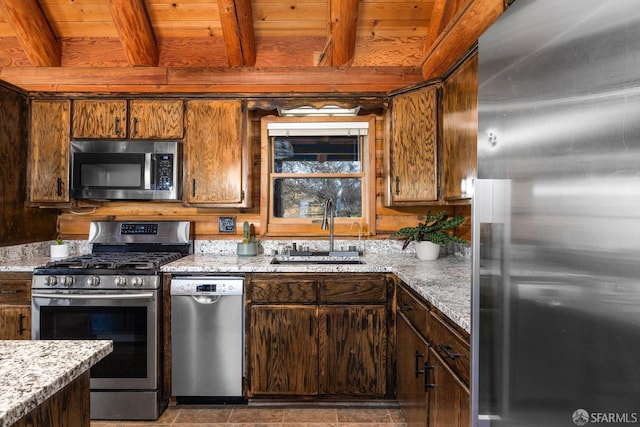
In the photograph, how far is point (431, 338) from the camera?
1.74 metres

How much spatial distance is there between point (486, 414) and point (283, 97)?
2631mm

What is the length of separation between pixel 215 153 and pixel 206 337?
1.32 meters

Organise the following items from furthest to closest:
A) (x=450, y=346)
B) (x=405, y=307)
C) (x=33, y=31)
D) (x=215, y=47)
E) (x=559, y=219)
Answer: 1. (x=215, y=47)
2. (x=33, y=31)
3. (x=405, y=307)
4. (x=450, y=346)
5. (x=559, y=219)

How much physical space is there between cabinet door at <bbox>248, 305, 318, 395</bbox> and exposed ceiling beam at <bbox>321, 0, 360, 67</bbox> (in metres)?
1.98

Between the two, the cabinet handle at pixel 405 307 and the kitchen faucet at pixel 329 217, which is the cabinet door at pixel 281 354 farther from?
the kitchen faucet at pixel 329 217

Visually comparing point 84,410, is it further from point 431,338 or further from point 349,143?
point 349,143

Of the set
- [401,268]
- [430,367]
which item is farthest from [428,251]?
[430,367]

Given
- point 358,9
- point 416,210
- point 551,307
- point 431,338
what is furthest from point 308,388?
point 358,9

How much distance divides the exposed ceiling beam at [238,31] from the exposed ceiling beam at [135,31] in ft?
2.06

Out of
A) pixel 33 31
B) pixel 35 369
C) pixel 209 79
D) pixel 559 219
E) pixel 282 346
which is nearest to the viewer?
pixel 559 219

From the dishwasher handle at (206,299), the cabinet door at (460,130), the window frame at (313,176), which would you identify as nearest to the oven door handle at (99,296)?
the dishwasher handle at (206,299)

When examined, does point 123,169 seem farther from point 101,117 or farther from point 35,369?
point 35,369

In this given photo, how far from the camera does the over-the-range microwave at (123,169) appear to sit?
288 cm

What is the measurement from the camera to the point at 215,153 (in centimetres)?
291
